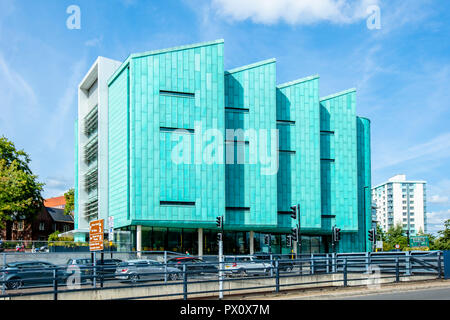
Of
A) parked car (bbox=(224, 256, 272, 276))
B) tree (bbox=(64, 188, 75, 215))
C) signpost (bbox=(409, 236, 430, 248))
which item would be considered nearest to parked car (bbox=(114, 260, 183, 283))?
parked car (bbox=(224, 256, 272, 276))

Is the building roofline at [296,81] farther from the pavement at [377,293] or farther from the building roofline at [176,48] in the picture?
the pavement at [377,293]

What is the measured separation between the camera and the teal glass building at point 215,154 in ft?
171

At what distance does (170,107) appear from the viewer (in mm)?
52750

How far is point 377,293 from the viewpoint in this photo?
1816cm

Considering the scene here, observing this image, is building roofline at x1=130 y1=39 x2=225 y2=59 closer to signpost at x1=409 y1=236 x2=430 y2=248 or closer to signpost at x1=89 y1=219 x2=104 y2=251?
signpost at x1=89 y1=219 x2=104 y2=251

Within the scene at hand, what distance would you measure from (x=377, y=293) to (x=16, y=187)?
54173 mm

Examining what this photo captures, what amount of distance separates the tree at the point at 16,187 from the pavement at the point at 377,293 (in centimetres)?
5187

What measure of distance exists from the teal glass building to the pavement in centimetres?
3393

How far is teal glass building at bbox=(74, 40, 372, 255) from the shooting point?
52062mm

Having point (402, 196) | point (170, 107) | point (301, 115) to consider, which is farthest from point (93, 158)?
point (402, 196)

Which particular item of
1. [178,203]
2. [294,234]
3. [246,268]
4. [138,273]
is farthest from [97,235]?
[178,203]
